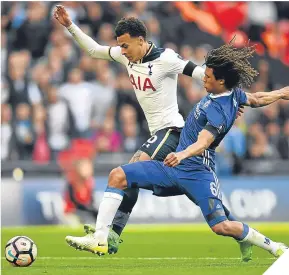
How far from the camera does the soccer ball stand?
10.0 meters

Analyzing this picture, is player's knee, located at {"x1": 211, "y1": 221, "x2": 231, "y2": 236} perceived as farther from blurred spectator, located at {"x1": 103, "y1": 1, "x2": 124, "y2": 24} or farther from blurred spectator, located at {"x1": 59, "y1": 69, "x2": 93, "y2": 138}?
blurred spectator, located at {"x1": 103, "y1": 1, "x2": 124, "y2": 24}

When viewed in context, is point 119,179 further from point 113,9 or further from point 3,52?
point 113,9

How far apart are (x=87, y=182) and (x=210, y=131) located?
8.20 meters

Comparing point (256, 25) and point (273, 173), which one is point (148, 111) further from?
point (256, 25)

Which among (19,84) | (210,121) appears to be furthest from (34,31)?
(210,121)

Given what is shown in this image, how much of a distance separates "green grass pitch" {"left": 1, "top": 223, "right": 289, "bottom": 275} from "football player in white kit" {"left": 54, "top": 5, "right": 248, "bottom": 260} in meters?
0.69

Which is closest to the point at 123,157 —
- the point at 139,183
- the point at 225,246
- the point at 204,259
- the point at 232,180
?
the point at 232,180

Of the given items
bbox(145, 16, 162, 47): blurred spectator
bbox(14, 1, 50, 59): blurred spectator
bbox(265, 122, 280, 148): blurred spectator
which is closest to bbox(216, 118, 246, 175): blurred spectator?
bbox(265, 122, 280, 148): blurred spectator

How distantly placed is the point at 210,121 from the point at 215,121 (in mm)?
49

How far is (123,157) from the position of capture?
17.5 m

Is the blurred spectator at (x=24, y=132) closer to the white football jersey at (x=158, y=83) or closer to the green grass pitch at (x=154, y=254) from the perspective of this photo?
the green grass pitch at (x=154, y=254)

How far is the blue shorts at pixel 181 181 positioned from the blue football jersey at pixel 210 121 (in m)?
0.10

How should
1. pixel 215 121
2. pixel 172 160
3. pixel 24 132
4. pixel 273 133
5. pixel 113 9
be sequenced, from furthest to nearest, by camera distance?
pixel 113 9
pixel 273 133
pixel 24 132
pixel 215 121
pixel 172 160

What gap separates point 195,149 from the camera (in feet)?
29.9
